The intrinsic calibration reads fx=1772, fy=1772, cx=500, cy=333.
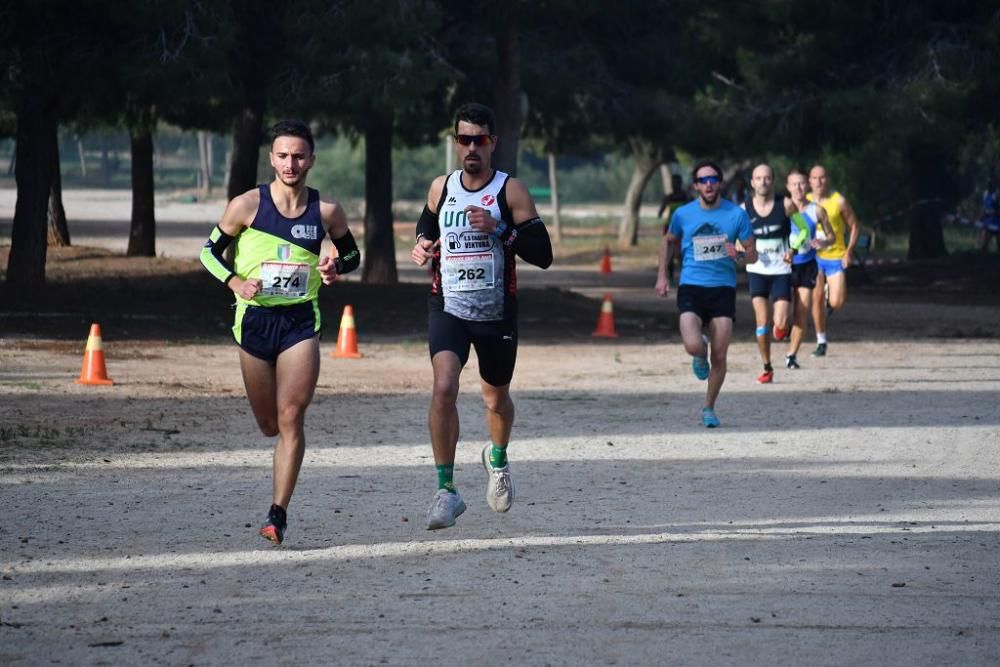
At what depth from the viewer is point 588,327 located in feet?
79.1

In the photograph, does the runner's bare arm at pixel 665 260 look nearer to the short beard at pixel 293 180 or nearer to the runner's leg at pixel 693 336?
the runner's leg at pixel 693 336

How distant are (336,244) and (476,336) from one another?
2.79 ft

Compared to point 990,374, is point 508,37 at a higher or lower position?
higher

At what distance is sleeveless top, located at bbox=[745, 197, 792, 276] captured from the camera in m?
16.7

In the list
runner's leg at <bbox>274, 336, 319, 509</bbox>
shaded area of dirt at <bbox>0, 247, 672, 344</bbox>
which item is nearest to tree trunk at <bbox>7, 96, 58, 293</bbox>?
shaded area of dirt at <bbox>0, 247, 672, 344</bbox>

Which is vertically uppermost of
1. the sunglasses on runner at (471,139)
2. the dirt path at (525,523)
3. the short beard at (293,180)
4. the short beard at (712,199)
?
the sunglasses on runner at (471,139)

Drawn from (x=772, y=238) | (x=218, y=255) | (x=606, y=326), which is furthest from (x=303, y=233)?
(x=606, y=326)

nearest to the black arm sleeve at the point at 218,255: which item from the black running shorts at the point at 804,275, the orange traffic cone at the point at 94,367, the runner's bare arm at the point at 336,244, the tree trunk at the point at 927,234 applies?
the runner's bare arm at the point at 336,244

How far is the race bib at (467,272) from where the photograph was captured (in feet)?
29.1

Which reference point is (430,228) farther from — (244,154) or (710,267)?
(244,154)

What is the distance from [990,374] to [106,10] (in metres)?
11.3

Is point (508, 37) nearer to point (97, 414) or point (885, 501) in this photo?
point (97, 414)

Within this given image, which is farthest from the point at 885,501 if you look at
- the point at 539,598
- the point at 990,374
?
the point at 990,374

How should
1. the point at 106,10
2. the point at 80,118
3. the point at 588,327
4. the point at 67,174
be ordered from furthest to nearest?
the point at 67,174, the point at 80,118, the point at 588,327, the point at 106,10
